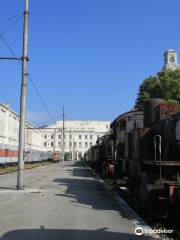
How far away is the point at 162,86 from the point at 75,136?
329 feet

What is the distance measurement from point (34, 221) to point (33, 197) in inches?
257

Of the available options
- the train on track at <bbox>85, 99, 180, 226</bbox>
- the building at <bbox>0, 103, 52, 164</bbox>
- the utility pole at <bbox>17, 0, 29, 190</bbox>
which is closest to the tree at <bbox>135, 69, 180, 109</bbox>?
the building at <bbox>0, 103, 52, 164</bbox>

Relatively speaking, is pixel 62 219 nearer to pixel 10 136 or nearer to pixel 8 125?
pixel 8 125

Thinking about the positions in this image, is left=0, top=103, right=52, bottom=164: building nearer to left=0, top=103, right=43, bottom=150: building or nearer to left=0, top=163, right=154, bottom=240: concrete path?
left=0, top=103, right=43, bottom=150: building

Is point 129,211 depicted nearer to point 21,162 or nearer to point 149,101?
point 149,101

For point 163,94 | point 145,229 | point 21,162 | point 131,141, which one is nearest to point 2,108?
point 163,94

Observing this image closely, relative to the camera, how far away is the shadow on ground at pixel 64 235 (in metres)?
10.1

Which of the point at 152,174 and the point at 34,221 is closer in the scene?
the point at 34,221

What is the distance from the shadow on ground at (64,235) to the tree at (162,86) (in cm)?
4408

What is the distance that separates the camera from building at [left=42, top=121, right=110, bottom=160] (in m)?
151

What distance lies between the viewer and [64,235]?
10500mm

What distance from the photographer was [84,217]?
43.4 ft

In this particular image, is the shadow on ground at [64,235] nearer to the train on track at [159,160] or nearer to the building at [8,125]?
the train on track at [159,160]

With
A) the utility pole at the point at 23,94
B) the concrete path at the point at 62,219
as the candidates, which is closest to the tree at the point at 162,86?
the utility pole at the point at 23,94
